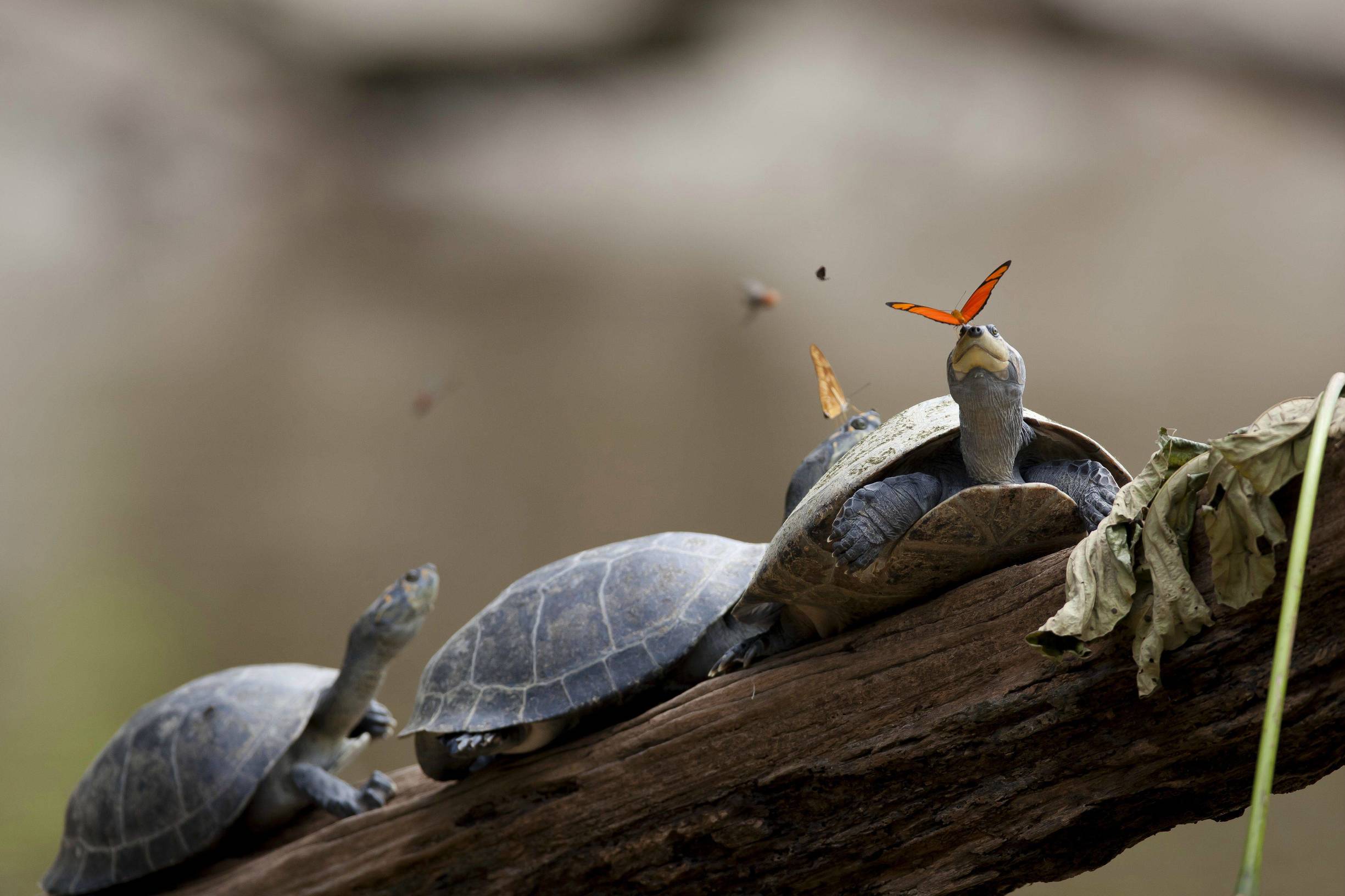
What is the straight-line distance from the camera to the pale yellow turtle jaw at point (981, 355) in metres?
1.37

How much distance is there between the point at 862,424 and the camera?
2221 mm

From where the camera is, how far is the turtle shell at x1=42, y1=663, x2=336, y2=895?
241cm

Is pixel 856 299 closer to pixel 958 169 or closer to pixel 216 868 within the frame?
pixel 958 169

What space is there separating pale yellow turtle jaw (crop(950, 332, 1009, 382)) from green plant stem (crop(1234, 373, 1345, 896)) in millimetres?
440

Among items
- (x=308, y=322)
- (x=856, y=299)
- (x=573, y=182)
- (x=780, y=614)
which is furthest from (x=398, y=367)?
(x=780, y=614)

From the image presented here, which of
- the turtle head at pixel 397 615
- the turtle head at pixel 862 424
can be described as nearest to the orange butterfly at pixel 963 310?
the turtle head at pixel 862 424

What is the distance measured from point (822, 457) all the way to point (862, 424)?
0.16m

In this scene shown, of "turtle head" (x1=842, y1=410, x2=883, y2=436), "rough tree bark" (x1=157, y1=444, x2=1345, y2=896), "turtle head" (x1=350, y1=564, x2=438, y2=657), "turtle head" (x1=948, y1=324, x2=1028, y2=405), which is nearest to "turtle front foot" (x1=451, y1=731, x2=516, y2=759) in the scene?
"rough tree bark" (x1=157, y1=444, x2=1345, y2=896)

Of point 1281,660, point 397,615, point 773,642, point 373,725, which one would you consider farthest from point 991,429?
point 373,725

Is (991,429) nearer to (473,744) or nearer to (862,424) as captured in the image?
(862,424)

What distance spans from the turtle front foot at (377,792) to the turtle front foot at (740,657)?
1031 mm

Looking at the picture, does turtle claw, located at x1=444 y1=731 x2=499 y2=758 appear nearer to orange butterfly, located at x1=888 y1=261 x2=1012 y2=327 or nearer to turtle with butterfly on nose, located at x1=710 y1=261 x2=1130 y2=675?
turtle with butterfly on nose, located at x1=710 y1=261 x2=1130 y2=675

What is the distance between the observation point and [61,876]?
2.61 metres

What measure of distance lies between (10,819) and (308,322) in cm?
313
